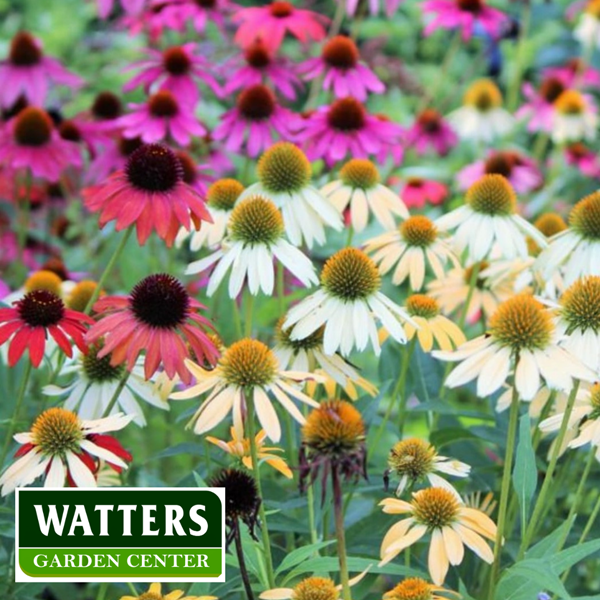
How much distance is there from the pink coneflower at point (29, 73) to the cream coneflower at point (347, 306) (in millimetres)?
1204

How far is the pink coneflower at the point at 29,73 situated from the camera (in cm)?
214

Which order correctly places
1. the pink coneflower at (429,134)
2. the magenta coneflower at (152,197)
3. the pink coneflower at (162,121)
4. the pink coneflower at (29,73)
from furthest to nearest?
the pink coneflower at (429,134), the pink coneflower at (29,73), the pink coneflower at (162,121), the magenta coneflower at (152,197)

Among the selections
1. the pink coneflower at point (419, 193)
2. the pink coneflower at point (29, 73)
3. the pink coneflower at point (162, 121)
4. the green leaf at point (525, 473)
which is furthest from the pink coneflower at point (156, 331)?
the pink coneflower at point (419, 193)

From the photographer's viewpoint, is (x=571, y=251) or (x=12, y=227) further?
(x=12, y=227)

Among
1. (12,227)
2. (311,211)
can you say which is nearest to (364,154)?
(311,211)

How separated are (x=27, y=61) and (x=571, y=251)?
130 centimetres

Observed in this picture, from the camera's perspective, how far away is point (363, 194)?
148cm

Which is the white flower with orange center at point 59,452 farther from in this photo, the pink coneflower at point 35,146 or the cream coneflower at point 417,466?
the pink coneflower at point 35,146

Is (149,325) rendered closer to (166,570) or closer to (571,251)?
(166,570)

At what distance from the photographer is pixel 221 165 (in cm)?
207

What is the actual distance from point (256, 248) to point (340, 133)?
21.6 inches

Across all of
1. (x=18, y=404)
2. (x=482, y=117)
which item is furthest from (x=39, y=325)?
(x=482, y=117)

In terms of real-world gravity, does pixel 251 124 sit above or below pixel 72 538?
above

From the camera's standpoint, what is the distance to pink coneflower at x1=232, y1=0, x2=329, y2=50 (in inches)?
75.2
